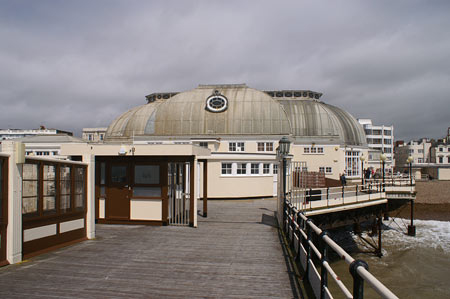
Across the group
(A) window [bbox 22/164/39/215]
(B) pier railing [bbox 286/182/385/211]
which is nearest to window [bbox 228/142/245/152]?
(B) pier railing [bbox 286/182/385/211]

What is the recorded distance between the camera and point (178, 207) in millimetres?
13891

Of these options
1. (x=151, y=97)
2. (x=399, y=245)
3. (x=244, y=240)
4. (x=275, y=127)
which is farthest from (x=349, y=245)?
(x=151, y=97)

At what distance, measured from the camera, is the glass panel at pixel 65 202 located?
920 centimetres

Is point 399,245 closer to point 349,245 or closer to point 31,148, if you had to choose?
point 349,245

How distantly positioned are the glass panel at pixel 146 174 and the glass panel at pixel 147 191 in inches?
9.2

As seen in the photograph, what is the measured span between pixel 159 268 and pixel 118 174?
634cm

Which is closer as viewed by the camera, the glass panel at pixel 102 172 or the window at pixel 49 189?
the window at pixel 49 189

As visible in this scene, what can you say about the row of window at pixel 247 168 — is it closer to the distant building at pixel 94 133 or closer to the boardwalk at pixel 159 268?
the boardwalk at pixel 159 268

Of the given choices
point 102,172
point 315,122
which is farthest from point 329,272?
point 315,122

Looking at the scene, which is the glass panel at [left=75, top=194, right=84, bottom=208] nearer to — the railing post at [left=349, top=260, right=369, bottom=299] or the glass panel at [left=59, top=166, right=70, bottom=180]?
the glass panel at [left=59, top=166, right=70, bottom=180]

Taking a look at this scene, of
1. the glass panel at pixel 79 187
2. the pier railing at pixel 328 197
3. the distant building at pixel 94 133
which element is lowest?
the pier railing at pixel 328 197

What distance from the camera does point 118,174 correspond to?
42.6 ft

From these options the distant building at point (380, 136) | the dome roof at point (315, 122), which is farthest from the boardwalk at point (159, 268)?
the distant building at point (380, 136)

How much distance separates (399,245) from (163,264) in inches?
867
